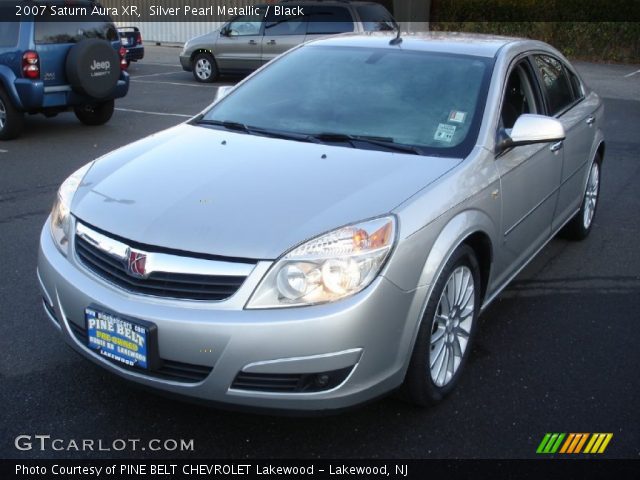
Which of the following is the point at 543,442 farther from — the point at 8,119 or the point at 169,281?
the point at 8,119

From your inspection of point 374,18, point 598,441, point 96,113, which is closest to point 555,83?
point 598,441

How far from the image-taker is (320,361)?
9.34ft

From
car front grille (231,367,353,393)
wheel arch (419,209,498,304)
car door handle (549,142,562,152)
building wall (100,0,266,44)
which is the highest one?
car door handle (549,142,562,152)

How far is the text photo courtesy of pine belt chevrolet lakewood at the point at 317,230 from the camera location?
2.88 meters

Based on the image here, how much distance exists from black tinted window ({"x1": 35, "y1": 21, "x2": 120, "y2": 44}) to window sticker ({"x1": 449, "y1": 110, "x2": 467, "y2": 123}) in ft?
23.2

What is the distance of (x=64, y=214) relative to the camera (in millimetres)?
3525

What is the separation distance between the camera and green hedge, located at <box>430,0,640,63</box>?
22641 millimetres

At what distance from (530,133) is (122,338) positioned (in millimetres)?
2283

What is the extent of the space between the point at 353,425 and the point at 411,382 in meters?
0.34

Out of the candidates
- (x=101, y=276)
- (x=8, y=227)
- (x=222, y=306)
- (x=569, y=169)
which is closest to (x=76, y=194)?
(x=101, y=276)

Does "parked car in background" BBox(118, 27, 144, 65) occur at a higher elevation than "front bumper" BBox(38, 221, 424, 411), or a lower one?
lower

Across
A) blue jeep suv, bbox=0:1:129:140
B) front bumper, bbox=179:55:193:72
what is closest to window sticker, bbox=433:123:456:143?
blue jeep suv, bbox=0:1:129:140

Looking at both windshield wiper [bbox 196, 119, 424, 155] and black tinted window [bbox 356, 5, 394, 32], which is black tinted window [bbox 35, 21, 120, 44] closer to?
black tinted window [bbox 356, 5, 394, 32]

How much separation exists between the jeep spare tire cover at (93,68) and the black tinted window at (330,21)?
5.93 m
